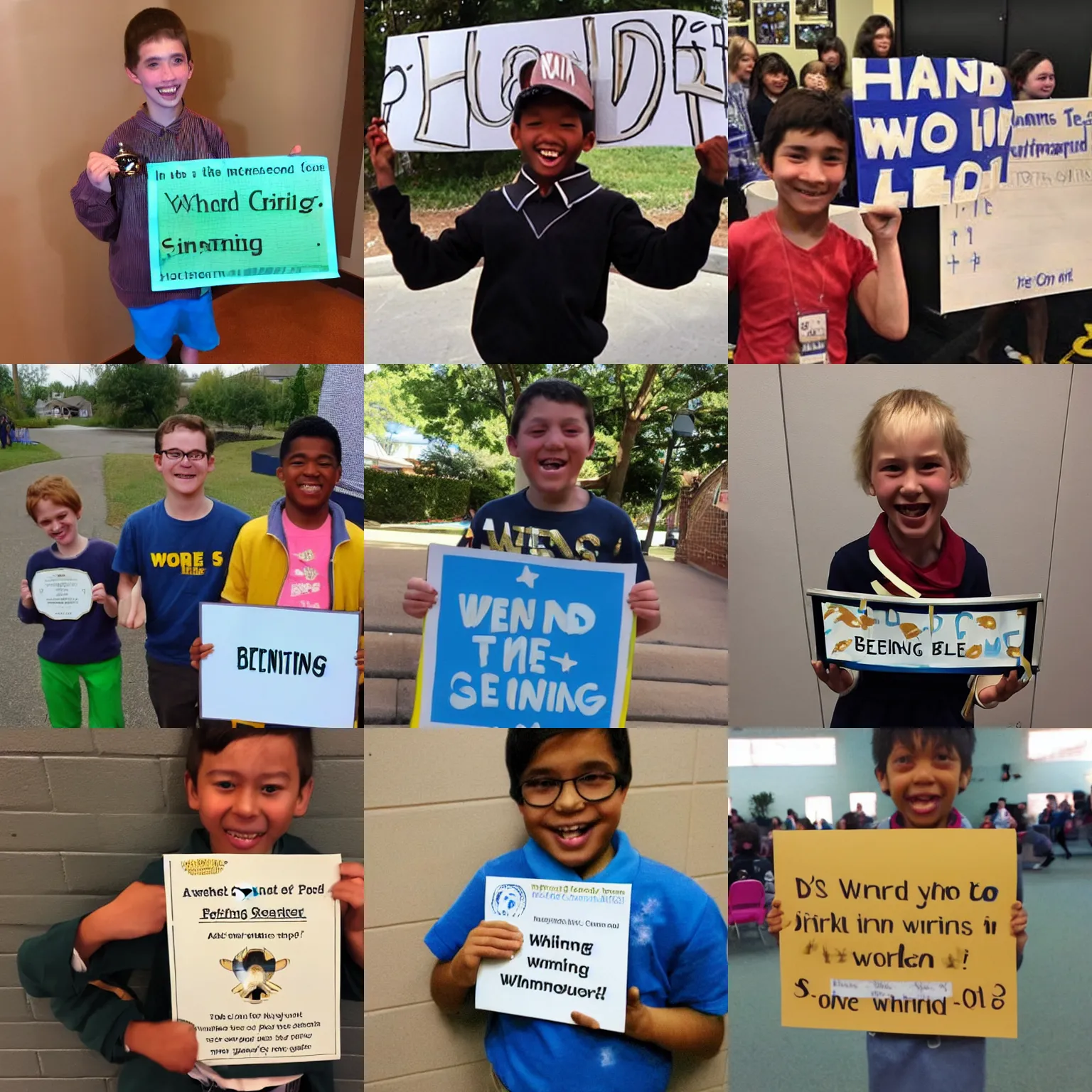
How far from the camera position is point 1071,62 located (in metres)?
2.14

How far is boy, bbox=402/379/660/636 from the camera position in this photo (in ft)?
7.07

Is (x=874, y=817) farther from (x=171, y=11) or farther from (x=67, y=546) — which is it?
(x=171, y=11)

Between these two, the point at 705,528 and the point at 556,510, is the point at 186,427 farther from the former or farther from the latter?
the point at 705,528

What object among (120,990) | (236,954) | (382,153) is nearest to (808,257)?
(382,153)

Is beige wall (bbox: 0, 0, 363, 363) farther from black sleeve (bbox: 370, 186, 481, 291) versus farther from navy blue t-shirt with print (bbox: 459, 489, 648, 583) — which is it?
navy blue t-shirt with print (bbox: 459, 489, 648, 583)

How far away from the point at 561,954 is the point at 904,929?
0.64m

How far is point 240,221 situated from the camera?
2.16 meters

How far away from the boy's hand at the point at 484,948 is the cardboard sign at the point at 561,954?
0.01 metres

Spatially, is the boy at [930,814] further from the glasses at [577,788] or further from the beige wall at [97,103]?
the beige wall at [97,103]

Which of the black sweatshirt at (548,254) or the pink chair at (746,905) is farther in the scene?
the pink chair at (746,905)

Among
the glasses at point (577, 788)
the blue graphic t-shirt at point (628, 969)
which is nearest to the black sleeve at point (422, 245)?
the glasses at point (577, 788)

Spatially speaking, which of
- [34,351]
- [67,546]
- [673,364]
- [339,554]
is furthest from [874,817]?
[34,351]

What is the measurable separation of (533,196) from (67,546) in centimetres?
106

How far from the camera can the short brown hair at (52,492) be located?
218 centimetres
